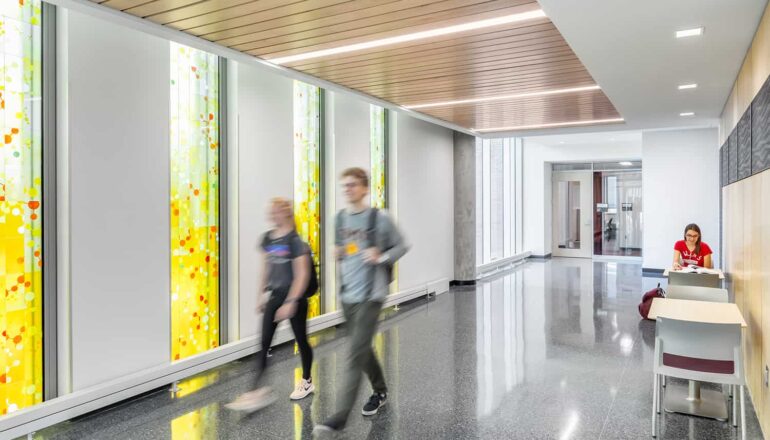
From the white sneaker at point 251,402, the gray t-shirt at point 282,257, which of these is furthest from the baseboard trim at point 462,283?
the gray t-shirt at point 282,257

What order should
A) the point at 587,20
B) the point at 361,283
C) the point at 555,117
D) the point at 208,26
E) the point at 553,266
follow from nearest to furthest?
1. the point at 361,283
2. the point at 587,20
3. the point at 208,26
4. the point at 555,117
5. the point at 553,266

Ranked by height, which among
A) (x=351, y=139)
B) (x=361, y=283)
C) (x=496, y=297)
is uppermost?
(x=351, y=139)

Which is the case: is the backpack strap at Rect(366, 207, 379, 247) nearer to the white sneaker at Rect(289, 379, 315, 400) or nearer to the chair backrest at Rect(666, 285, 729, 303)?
the white sneaker at Rect(289, 379, 315, 400)

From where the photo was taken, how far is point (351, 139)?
7.55 meters

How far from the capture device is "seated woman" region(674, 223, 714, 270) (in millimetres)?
6606

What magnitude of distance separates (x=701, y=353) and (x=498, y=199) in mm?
10782

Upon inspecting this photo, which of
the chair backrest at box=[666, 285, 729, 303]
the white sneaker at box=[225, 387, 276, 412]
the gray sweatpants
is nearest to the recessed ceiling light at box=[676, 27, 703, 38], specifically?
the chair backrest at box=[666, 285, 729, 303]

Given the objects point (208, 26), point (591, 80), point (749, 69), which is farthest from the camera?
point (591, 80)

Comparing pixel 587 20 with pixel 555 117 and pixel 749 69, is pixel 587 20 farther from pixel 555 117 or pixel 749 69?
pixel 555 117

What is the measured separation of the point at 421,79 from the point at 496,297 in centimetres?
477

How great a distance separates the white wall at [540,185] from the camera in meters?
15.4

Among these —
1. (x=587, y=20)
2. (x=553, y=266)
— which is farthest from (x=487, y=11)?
(x=553, y=266)

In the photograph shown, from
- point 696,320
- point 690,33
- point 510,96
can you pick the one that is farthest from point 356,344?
point 510,96

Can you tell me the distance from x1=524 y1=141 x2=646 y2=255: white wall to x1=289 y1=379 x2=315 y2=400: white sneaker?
41.2 feet
